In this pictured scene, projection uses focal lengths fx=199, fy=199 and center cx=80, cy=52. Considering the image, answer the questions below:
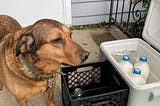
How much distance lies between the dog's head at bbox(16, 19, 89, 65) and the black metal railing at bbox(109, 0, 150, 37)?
4.49 feet

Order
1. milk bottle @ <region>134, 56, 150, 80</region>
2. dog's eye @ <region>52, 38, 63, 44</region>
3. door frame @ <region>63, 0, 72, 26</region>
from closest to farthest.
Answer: dog's eye @ <region>52, 38, 63, 44</region> < milk bottle @ <region>134, 56, 150, 80</region> < door frame @ <region>63, 0, 72, 26</region>

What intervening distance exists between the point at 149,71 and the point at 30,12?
1678 mm

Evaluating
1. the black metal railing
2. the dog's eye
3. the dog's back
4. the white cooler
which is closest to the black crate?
the white cooler

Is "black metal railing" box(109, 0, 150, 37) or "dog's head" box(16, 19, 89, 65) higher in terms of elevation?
"dog's head" box(16, 19, 89, 65)

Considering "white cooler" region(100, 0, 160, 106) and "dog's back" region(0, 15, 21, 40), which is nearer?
"white cooler" region(100, 0, 160, 106)

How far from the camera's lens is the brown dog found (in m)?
1.02

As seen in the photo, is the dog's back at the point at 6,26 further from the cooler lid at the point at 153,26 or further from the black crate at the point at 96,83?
the cooler lid at the point at 153,26

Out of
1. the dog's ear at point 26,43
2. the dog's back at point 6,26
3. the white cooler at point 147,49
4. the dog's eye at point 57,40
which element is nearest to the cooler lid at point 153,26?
the white cooler at point 147,49

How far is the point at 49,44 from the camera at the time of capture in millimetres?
1017

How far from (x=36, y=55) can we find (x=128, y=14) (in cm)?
185

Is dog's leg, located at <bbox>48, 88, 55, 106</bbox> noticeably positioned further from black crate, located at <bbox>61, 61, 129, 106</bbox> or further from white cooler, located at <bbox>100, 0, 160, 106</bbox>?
white cooler, located at <bbox>100, 0, 160, 106</bbox>

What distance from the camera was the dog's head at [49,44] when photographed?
102 centimetres

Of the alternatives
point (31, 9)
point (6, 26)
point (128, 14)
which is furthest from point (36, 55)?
point (128, 14)

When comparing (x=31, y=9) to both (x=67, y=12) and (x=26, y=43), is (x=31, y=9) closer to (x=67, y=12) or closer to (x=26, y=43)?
(x=67, y=12)
